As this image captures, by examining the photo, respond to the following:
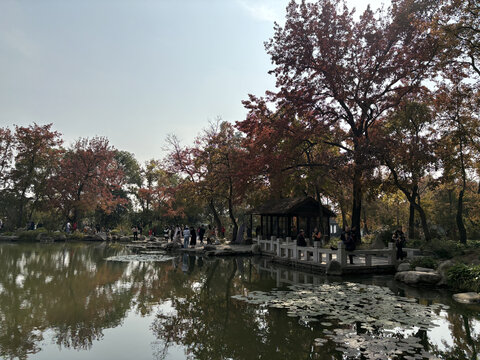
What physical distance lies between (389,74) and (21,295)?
19.0 m

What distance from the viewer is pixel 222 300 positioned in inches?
400

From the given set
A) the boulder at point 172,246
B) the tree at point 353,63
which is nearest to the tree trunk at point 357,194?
the tree at point 353,63

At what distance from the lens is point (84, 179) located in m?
37.1

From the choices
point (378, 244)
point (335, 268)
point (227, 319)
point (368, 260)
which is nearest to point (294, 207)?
point (378, 244)

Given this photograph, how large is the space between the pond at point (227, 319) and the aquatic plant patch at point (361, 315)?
0.08 feet

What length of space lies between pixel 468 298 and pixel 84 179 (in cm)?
3615

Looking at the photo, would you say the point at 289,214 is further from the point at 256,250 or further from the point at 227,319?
the point at 227,319

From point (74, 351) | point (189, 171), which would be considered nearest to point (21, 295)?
point (74, 351)

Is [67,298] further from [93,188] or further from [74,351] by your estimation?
[93,188]

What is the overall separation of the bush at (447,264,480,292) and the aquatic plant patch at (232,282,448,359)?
100 inches

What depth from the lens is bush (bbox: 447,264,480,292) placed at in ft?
36.2

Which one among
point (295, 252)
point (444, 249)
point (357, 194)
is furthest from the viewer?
point (357, 194)

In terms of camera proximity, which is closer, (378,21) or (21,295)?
(21,295)

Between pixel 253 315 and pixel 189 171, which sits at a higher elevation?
pixel 189 171
